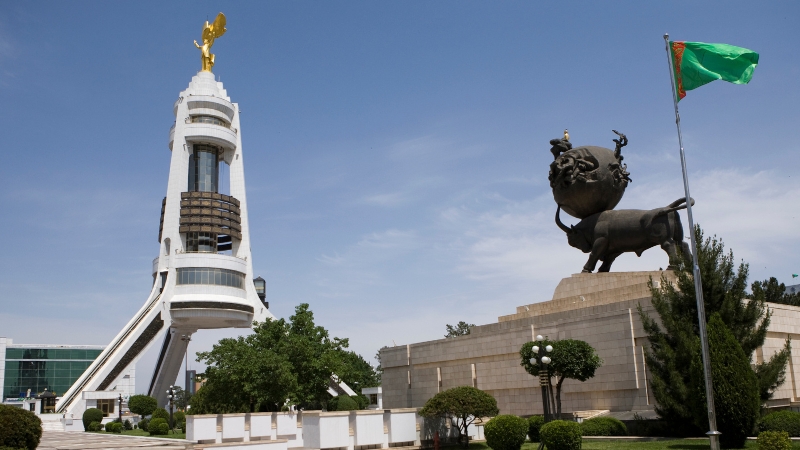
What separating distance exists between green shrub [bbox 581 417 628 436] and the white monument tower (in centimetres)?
4017

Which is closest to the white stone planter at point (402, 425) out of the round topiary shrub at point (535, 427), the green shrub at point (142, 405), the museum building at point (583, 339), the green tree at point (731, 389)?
the round topiary shrub at point (535, 427)

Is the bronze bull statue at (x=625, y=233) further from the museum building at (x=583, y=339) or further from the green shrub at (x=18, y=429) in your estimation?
the green shrub at (x=18, y=429)

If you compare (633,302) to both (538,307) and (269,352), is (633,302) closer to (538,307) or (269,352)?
(538,307)

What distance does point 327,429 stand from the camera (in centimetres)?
2248

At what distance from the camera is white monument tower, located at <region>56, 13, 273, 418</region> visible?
56.3 meters

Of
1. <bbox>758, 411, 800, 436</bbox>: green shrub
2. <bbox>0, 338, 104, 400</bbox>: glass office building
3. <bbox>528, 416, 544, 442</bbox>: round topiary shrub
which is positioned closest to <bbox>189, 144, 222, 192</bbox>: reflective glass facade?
<bbox>0, 338, 104, 400</bbox>: glass office building

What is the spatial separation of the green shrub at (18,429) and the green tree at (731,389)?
55.7 feet

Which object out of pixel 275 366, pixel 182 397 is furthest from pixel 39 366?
pixel 275 366

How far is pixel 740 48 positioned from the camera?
1712 cm

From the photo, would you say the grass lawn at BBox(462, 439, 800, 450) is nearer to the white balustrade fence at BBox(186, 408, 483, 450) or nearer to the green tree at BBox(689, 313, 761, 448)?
the green tree at BBox(689, 313, 761, 448)

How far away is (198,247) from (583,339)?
4116cm

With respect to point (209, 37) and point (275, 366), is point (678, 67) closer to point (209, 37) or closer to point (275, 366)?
point (275, 366)

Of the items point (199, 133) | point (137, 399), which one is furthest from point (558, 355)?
point (199, 133)

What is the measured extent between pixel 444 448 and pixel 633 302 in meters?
8.38
